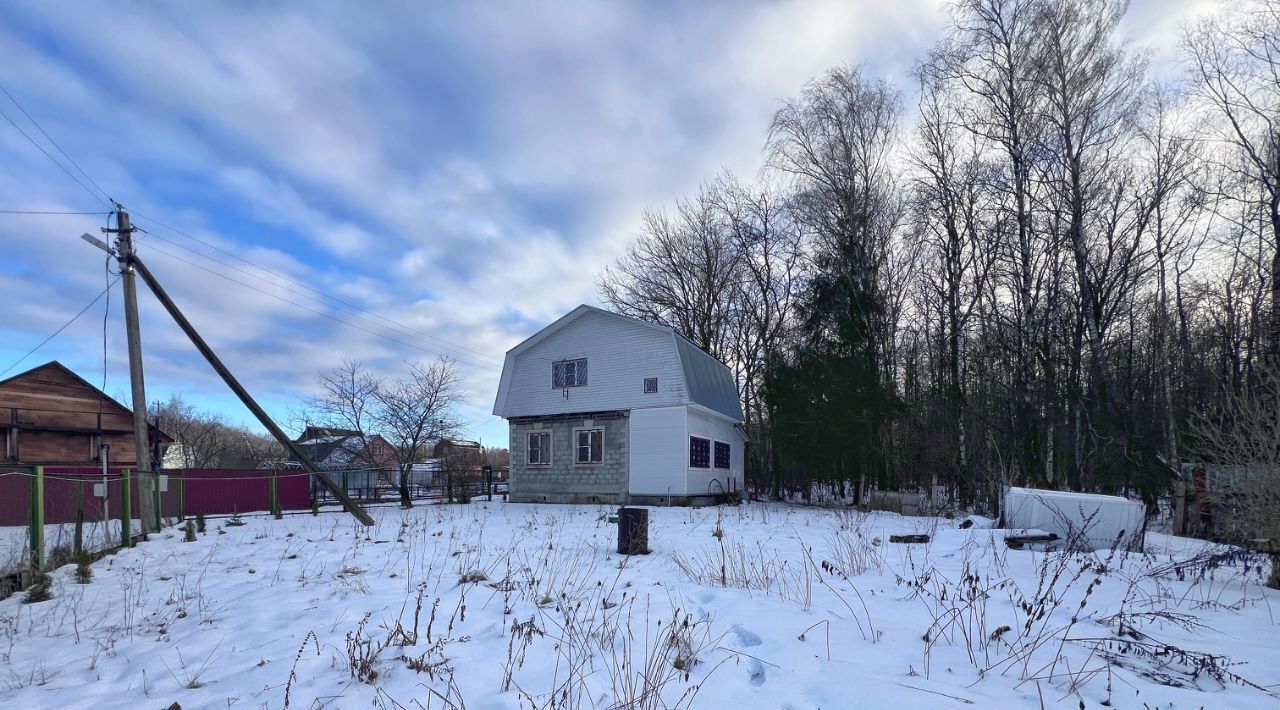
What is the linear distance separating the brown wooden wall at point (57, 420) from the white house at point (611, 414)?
576 inches

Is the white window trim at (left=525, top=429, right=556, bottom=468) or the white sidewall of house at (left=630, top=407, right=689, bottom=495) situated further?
the white window trim at (left=525, top=429, right=556, bottom=468)

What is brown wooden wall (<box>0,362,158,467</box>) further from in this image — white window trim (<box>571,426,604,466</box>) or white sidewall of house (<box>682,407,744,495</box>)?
white sidewall of house (<box>682,407,744,495</box>)

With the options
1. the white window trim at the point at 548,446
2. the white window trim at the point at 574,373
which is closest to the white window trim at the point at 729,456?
the white window trim at the point at 574,373

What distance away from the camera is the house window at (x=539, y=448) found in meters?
20.2

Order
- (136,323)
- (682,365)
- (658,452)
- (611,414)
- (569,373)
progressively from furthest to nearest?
(569,373) < (611,414) < (658,452) < (682,365) < (136,323)

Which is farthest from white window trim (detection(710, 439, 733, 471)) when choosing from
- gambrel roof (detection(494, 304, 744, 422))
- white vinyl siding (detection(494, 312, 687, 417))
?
white vinyl siding (detection(494, 312, 687, 417))

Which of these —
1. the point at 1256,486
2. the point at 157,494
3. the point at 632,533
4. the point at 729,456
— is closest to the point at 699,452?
the point at 729,456

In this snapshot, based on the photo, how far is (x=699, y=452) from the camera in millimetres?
19203

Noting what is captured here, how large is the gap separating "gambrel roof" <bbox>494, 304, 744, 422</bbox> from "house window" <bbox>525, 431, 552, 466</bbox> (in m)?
1.32

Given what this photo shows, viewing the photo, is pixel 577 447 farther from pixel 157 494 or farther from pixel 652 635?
pixel 652 635

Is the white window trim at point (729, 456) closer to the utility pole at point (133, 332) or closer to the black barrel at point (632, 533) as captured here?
the black barrel at point (632, 533)

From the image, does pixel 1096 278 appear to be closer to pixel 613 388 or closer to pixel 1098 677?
pixel 613 388

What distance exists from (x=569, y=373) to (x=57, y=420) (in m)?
19.1

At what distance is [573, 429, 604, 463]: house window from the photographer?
63.3ft
